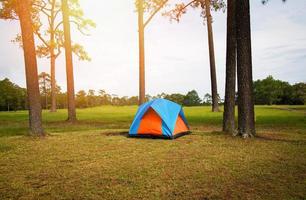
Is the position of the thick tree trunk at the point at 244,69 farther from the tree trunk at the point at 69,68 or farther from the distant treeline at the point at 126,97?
the distant treeline at the point at 126,97

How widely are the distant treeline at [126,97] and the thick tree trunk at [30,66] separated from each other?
202 feet

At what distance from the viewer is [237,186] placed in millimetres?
5109

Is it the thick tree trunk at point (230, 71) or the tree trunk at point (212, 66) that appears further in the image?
the tree trunk at point (212, 66)

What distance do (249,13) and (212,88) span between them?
1577 cm

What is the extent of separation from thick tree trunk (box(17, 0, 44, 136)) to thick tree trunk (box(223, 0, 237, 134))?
8.15 metres

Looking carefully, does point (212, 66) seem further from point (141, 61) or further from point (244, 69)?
point (244, 69)

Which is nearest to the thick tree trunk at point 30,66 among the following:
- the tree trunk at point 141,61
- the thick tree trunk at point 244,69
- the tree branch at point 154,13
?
the thick tree trunk at point 244,69

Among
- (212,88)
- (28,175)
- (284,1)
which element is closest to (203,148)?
(28,175)

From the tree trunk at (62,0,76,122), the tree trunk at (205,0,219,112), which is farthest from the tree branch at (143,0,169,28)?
the tree trunk at (205,0,219,112)

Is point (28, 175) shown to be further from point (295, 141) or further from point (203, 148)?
point (295, 141)

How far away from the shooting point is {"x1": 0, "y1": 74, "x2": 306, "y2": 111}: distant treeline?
2847 inches

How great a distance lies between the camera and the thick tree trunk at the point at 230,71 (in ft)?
38.4

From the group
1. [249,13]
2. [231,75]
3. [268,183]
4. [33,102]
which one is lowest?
[268,183]

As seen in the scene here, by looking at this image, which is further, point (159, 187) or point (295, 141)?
point (295, 141)
